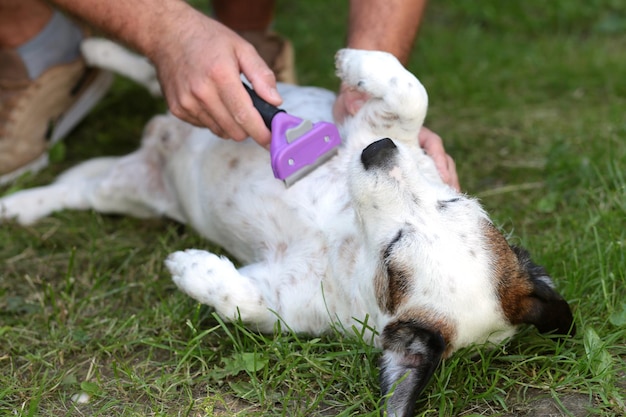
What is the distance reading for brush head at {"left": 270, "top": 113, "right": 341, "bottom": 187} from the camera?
2939 mm

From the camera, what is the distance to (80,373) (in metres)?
2.90

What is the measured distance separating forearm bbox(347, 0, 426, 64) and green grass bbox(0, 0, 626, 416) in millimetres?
908

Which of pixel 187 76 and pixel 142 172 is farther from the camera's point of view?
pixel 142 172

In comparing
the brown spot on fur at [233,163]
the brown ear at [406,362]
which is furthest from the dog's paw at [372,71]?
the brown ear at [406,362]

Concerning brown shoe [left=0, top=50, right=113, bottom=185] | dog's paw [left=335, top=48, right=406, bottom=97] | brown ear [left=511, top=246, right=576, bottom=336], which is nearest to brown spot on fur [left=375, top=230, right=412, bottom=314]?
brown ear [left=511, top=246, right=576, bottom=336]

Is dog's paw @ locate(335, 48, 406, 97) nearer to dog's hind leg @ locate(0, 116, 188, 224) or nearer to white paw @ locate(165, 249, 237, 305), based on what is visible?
white paw @ locate(165, 249, 237, 305)

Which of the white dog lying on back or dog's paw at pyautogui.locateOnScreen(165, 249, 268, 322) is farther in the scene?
dog's paw at pyautogui.locateOnScreen(165, 249, 268, 322)

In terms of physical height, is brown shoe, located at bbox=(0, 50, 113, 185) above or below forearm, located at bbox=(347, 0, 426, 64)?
below

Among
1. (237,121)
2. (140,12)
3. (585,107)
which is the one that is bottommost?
(585,107)

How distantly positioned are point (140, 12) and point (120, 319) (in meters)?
1.26

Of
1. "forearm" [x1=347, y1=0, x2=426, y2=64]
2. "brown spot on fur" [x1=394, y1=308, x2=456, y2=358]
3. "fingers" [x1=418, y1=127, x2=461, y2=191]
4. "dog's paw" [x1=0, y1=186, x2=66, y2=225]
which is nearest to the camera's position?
"brown spot on fur" [x1=394, y1=308, x2=456, y2=358]

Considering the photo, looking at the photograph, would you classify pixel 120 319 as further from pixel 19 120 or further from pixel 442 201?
pixel 19 120

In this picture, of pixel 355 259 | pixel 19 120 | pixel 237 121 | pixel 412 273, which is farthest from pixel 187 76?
pixel 19 120

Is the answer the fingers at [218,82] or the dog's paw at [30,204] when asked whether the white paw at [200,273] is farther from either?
the dog's paw at [30,204]
